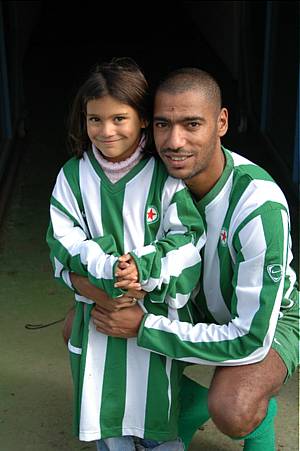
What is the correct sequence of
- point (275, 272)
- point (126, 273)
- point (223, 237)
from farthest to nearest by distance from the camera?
point (223, 237)
point (275, 272)
point (126, 273)

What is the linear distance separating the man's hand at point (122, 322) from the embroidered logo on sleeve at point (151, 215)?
0.25 m

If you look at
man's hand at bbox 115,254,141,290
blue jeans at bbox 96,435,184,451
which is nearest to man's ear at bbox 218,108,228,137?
man's hand at bbox 115,254,141,290

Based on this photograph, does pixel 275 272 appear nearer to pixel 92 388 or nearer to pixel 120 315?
pixel 120 315

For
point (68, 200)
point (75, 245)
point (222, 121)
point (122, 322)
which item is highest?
point (222, 121)

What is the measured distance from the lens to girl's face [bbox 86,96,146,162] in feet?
7.23

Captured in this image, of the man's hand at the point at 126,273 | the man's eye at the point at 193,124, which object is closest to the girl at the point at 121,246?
the man's hand at the point at 126,273

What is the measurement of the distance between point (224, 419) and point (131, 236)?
55 cm

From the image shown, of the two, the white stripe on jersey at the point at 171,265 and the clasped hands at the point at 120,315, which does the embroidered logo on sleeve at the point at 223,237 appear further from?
the clasped hands at the point at 120,315

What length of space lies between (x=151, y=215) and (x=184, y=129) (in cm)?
25

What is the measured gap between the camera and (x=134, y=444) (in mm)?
2439

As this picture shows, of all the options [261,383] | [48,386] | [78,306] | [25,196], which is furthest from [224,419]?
[25,196]

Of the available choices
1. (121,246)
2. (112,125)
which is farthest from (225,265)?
(112,125)

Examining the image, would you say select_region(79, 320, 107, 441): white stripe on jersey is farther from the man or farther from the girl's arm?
the girl's arm

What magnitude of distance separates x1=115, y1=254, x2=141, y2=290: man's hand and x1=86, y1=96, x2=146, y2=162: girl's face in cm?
30
